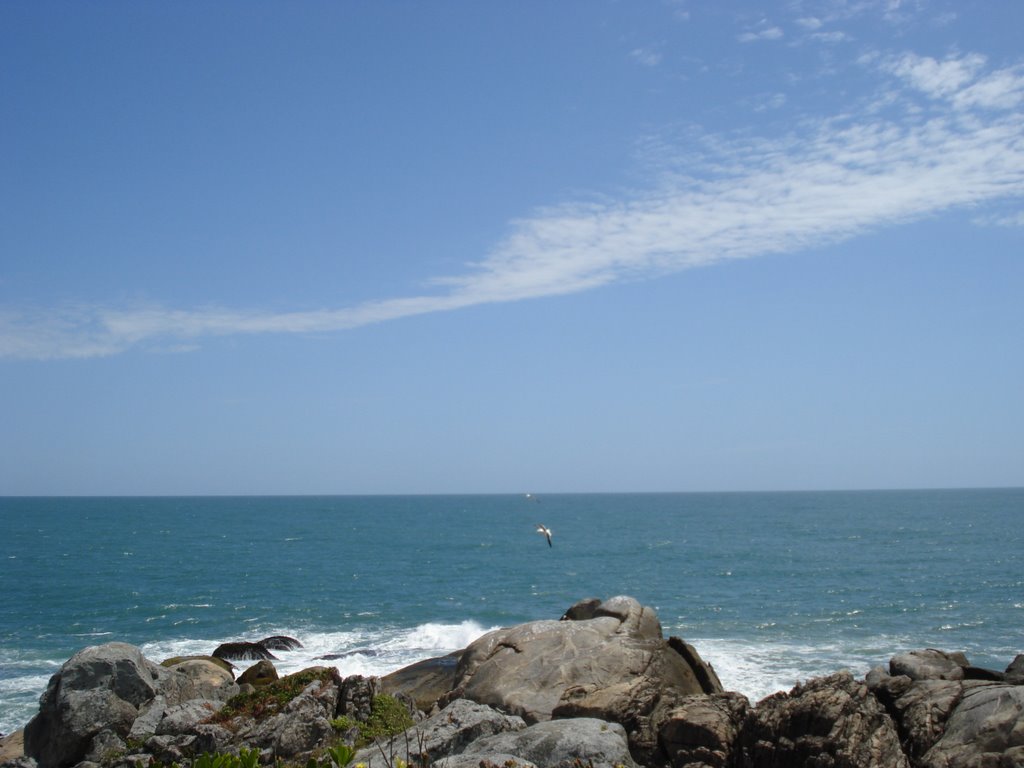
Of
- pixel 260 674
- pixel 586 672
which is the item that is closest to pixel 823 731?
pixel 586 672

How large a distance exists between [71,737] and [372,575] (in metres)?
55.8

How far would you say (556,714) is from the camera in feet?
51.1

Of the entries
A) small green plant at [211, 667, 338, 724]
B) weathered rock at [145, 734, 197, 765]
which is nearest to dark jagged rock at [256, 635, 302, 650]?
small green plant at [211, 667, 338, 724]

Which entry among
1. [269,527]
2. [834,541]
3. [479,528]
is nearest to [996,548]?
[834,541]

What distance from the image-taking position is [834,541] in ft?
333

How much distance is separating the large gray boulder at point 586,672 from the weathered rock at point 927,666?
4008 millimetres

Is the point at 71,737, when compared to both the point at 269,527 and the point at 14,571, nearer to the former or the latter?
the point at 14,571

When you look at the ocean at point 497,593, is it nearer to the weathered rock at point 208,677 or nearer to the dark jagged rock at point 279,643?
the dark jagged rock at point 279,643

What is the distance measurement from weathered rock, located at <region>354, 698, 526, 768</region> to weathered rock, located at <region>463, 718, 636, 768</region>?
2.30 feet

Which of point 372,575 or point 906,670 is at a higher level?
point 906,670

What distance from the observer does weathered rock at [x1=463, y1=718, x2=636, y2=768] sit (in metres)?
12.0

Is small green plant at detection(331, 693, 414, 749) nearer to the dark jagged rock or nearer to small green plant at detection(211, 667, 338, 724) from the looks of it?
small green plant at detection(211, 667, 338, 724)

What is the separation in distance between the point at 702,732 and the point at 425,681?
14280 mm

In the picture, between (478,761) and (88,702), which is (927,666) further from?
(88,702)
